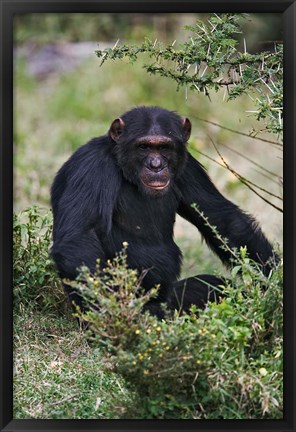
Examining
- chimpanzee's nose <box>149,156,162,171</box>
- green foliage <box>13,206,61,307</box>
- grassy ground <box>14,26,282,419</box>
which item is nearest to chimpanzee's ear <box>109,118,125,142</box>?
chimpanzee's nose <box>149,156,162,171</box>

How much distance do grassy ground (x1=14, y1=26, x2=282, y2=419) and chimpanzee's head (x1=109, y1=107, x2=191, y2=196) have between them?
107 cm

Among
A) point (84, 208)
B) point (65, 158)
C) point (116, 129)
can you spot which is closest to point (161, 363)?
point (84, 208)

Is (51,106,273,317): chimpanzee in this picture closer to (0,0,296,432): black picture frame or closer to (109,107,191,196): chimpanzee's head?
(109,107,191,196): chimpanzee's head

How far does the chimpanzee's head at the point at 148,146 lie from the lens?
6.23 meters

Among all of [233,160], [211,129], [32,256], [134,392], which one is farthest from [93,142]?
[211,129]

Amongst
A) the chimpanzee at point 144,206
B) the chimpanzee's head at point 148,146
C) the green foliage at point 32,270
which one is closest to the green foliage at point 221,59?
the chimpanzee's head at point 148,146

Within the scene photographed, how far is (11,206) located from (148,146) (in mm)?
1752

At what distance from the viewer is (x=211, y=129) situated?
12211 mm

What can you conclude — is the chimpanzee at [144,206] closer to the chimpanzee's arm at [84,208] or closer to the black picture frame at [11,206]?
the chimpanzee's arm at [84,208]

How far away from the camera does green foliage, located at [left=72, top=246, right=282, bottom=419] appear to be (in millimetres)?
4578

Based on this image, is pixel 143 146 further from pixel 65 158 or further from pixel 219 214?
pixel 65 158

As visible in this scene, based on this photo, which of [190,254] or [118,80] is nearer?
[190,254]
